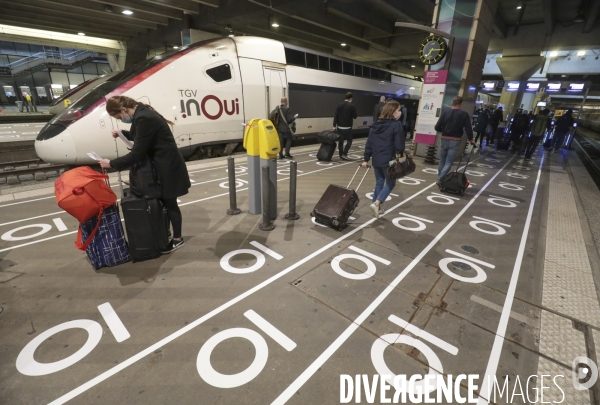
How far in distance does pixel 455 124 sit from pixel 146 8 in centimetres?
1424

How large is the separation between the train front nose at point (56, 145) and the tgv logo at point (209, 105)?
7.85ft

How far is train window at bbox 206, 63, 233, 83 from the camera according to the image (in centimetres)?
730

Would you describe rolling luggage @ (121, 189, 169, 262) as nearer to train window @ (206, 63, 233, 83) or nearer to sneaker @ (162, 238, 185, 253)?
sneaker @ (162, 238, 185, 253)

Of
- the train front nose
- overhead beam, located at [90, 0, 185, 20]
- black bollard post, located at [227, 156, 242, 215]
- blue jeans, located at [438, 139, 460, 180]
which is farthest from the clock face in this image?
overhead beam, located at [90, 0, 185, 20]

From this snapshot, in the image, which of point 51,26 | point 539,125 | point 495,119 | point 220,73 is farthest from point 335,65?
point 51,26

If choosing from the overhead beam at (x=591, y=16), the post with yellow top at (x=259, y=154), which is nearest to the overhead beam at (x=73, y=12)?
the post with yellow top at (x=259, y=154)

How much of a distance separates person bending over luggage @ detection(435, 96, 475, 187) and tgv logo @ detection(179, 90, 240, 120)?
5399 mm

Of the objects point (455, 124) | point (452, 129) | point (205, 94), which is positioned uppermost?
point (205, 94)

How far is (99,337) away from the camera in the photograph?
7.42 ft

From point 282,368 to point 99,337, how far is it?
4.97ft

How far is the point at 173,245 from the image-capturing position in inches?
141

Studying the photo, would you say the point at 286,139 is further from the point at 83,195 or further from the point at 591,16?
the point at 591,16

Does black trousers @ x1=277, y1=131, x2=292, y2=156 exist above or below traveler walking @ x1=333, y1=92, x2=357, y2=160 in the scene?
below

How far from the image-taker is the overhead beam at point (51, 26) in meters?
14.7
